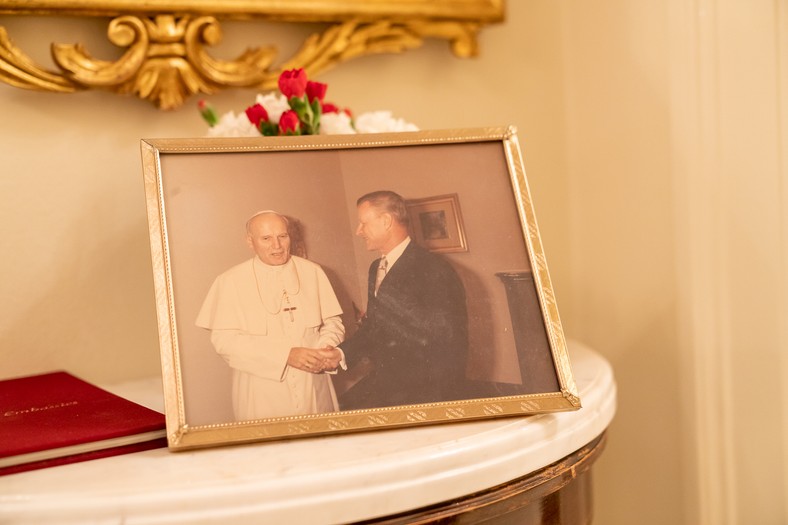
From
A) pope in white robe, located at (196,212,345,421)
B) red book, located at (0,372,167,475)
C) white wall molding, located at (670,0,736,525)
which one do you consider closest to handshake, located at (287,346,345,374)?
pope in white robe, located at (196,212,345,421)

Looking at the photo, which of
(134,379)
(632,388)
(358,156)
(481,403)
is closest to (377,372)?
(481,403)

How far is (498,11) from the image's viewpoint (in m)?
1.20

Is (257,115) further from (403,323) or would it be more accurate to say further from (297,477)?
(297,477)

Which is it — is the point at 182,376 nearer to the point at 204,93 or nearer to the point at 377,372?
the point at 377,372

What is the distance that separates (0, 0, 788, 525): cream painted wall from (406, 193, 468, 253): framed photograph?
1.40 ft

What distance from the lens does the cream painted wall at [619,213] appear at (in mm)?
982

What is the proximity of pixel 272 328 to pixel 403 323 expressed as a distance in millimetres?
130

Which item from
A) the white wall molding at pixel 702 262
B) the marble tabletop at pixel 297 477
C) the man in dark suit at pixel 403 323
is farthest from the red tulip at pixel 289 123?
the white wall molding at pixel 702 262

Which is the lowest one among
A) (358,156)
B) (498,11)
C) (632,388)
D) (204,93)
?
(632,388)

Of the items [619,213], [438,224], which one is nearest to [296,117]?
A: [438,224]

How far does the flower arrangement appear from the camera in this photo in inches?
34.7

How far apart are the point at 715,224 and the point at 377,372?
57 centimetres

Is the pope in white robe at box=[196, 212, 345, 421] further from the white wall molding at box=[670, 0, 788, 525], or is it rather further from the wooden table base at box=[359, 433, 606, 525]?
the white wall molding at box=[670, 0, 788, 525]

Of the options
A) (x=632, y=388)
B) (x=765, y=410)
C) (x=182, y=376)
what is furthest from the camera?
(x=632, y=388)
